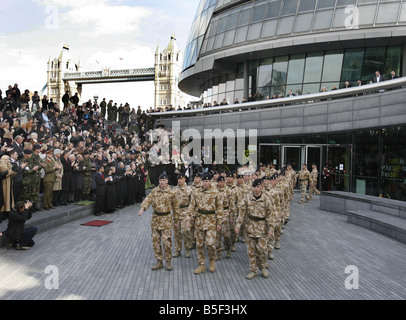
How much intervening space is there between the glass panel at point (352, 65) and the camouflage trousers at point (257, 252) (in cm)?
2221

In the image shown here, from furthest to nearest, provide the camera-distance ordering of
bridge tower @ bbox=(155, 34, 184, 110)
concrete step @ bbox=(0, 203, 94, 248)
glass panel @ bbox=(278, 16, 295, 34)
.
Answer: bridge tower @ bbox=(155, 34, 184, 110)
glass panel @ bbox=(278, 16, 295, 34)
concrete step @ bbox=(0, 203, 94, 248)

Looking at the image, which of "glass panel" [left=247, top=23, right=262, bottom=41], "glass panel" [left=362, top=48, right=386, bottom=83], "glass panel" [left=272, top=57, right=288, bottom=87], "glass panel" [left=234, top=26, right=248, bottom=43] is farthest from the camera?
"glass panel" [left=234, top=26, right=248, bottom=43]

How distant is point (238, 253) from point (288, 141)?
1661 centimetres

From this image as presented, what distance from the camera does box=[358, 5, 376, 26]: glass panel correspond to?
24.9 meters

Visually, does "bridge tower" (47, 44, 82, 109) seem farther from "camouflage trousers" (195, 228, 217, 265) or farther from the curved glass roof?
"camouflage trousers" (195, 228, 217, 265)

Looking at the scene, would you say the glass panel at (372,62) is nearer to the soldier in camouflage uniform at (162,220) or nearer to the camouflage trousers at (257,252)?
the camouflage trousers at (257,252)

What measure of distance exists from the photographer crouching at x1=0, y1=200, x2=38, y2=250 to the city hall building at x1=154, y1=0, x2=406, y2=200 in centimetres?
1655

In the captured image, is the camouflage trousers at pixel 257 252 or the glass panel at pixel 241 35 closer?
the camouflage trousers at pixel 257 252

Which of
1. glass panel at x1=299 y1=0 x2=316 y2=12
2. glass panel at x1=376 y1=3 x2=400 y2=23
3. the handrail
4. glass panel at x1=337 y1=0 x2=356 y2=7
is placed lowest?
the handrail

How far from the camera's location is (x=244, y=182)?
11742 millimetres

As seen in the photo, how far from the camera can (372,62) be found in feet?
84.4

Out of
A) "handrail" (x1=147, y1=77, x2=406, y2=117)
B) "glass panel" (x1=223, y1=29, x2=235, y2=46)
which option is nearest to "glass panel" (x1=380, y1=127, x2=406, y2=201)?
"handrail" (x1=147, y1=77, x2=406, y2=117)

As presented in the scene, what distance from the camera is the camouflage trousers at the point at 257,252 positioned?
7691 mm

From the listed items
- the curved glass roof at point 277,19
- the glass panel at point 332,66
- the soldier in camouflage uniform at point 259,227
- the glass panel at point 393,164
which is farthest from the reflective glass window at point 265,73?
the soldier in camouflage uniform at point 259,227
